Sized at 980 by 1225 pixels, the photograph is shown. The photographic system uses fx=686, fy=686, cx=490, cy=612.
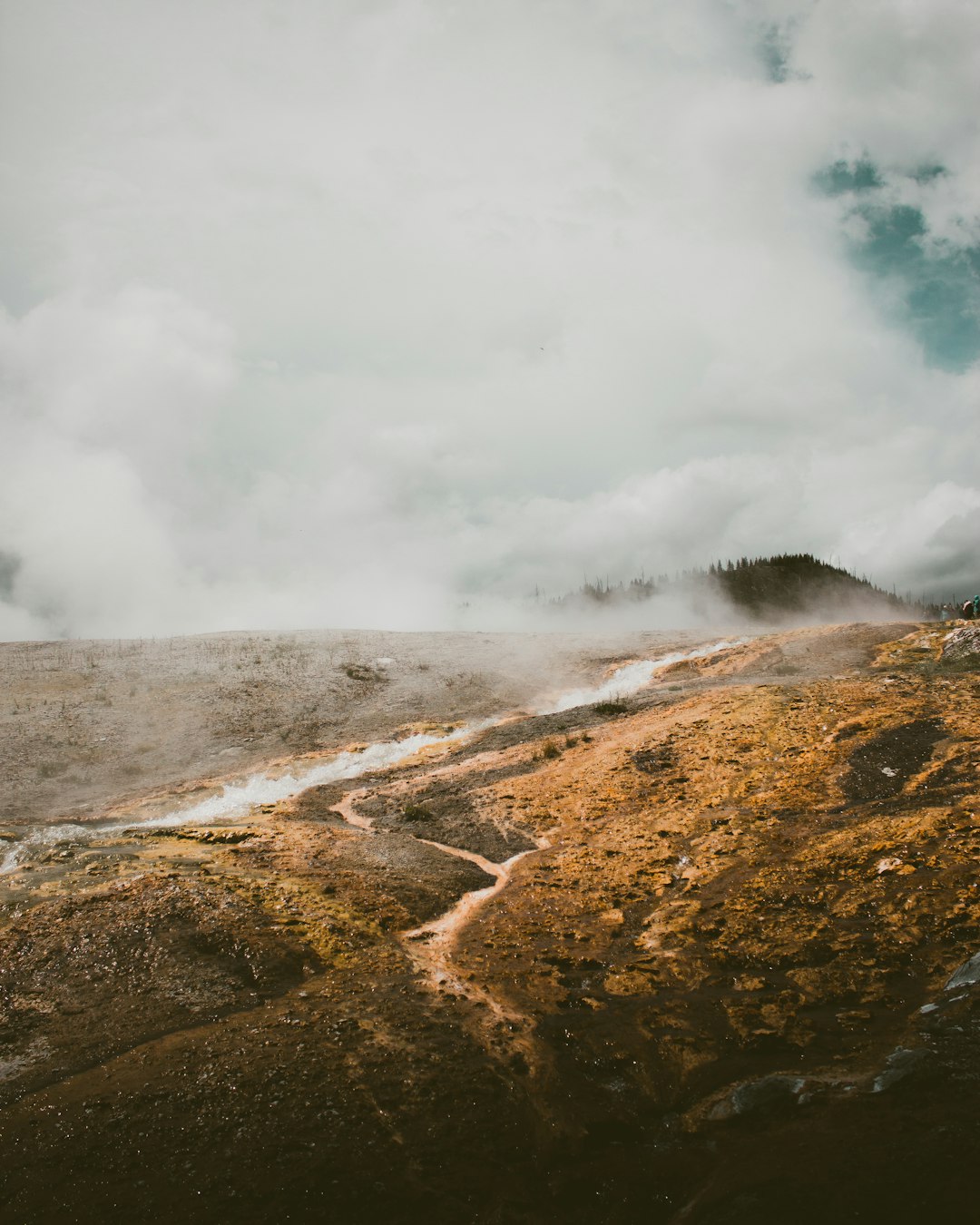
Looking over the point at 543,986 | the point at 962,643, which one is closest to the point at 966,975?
the point at 543,986

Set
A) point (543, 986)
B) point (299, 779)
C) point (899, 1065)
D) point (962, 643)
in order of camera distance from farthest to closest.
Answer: point (299, 779), point (962, 643), point (543, 986), point (899, 1065)

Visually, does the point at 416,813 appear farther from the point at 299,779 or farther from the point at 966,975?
the point at 966,975

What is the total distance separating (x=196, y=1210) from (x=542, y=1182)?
170 inches

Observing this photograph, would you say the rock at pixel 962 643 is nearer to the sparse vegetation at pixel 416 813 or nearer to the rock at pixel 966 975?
the rock at pixel 966 975

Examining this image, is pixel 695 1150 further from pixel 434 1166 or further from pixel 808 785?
pixel 808 785

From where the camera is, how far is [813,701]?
26969 mm

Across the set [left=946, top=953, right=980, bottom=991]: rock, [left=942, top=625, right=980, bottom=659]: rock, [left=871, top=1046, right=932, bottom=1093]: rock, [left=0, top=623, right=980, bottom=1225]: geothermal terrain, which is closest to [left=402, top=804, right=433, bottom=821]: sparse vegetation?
[left=0, top=623, right=980, bottom=1225]: geothermal terrain

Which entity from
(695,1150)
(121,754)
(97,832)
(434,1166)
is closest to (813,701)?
(695,1150)

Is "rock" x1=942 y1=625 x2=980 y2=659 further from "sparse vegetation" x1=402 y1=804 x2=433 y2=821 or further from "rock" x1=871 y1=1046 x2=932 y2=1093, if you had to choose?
"rock" x1=871 y1=1046 x2=932 y2=1093

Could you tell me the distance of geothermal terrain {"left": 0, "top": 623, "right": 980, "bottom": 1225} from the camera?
8.70 meters

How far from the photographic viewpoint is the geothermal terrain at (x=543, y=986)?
870 centimetres

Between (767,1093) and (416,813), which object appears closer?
(767,1093)

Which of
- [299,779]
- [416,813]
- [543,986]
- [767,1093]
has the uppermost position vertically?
[299,779]

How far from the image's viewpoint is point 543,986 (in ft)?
44.1
